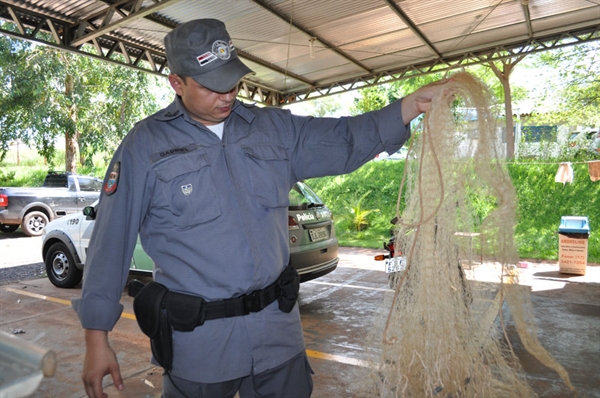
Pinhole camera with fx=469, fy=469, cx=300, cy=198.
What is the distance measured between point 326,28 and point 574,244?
5358mm

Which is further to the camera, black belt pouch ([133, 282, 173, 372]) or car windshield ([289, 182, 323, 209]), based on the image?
car windshield ([289, 182, 323, 209])

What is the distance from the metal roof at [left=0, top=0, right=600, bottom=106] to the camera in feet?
21.8

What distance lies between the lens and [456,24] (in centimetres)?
769

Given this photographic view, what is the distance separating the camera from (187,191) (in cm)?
175

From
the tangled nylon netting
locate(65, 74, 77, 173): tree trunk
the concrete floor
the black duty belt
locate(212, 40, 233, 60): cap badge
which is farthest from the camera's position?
locate(65, 74, 77, 173): tree trunk

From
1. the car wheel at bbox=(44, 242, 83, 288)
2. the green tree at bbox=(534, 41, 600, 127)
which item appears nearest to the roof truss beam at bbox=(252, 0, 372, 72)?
the car wheel at bbox=(44, 242, 83, 288)

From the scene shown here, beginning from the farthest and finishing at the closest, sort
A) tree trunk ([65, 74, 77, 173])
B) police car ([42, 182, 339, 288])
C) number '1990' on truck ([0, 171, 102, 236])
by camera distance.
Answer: tree trunk ([65, 74, 77, 173])
number '1990' on truck ([0, 171, 102, 236])
police car ([42, 182, 339, 288])

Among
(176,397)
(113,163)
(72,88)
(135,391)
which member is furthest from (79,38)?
(72,88)

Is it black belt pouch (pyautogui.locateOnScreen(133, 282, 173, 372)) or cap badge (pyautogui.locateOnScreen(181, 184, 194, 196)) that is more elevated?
cap badge (pyautogui.locateOnScreen(181, 184, 194, 196))

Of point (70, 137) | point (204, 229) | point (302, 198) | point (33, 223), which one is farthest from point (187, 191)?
point (70, 137)

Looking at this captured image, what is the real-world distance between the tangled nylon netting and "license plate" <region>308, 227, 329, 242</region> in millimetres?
3421

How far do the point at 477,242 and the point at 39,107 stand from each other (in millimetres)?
17131

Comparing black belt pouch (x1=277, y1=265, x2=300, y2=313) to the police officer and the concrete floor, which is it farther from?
the concrete floor

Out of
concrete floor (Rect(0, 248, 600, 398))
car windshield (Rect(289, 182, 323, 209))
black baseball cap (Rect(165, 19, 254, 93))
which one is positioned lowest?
concrete floor (Rect(0, 248, 600, 398))
